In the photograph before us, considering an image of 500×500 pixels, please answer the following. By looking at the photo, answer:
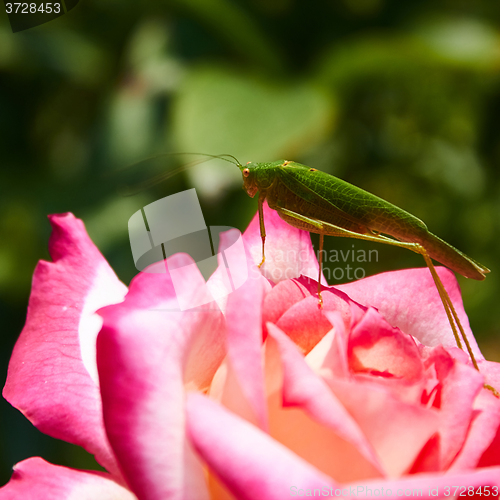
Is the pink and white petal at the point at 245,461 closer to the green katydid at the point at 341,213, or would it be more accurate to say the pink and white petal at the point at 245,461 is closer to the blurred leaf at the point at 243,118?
the green katydid at the point at 341,213

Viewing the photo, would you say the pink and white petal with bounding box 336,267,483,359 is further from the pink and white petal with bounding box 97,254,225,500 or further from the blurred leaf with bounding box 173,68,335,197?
the blurred leaf with bounding box 173,68,335,197

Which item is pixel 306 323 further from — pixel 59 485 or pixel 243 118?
pixel 243 118

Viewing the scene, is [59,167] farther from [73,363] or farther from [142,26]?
[73,363]

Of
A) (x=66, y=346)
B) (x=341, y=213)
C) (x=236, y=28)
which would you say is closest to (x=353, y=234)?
(x=341, y=213)

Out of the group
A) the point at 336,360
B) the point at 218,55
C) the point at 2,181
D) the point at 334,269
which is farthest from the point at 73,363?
the point at 218,55

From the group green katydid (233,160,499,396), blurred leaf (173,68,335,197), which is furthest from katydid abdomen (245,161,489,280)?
blurred leaf (173,68,335,197)

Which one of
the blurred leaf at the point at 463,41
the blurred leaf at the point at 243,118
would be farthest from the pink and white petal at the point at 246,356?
the blurred leaf at the point at 463,41
